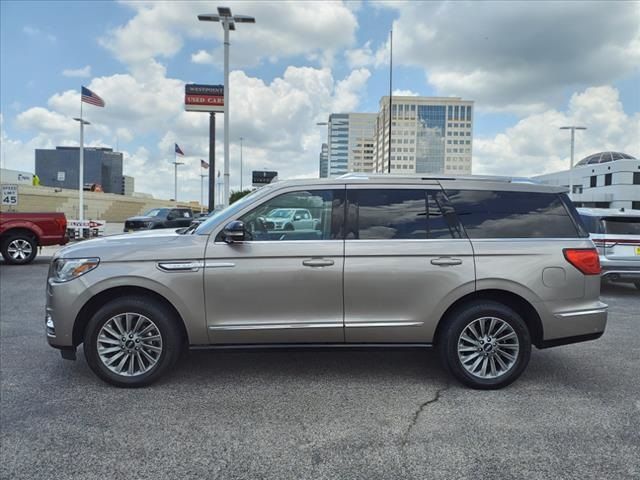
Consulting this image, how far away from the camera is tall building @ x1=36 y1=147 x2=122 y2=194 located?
95.9 metres

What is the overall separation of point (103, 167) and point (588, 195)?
87.5 meters

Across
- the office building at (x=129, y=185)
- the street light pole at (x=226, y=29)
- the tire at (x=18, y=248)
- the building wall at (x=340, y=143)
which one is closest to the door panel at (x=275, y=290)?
the tire at (x=18, y=248)

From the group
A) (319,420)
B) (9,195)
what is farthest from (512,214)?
(9,195)

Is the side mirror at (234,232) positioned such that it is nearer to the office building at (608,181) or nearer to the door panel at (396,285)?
the door panel at (396,285)

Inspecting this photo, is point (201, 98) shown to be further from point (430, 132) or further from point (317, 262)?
point (430, 132)

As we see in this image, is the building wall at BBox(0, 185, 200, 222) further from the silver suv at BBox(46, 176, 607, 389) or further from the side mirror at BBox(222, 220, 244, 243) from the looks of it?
the side mirror at BBox(222, 220, 244, 243)

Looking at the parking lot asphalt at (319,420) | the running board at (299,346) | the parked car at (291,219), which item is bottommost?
the parking lot asphalt at (319,420)

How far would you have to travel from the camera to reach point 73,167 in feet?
320

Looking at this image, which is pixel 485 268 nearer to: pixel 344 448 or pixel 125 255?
pixel 344 448

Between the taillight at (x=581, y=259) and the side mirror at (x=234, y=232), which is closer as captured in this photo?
the side mirror at (x=234, y=232)

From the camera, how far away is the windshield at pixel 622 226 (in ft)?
29.7

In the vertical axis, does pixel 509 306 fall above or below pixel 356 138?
below

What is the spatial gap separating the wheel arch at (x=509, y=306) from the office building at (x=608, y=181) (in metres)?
60.0

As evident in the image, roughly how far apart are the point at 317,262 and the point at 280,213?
586 millimetres
